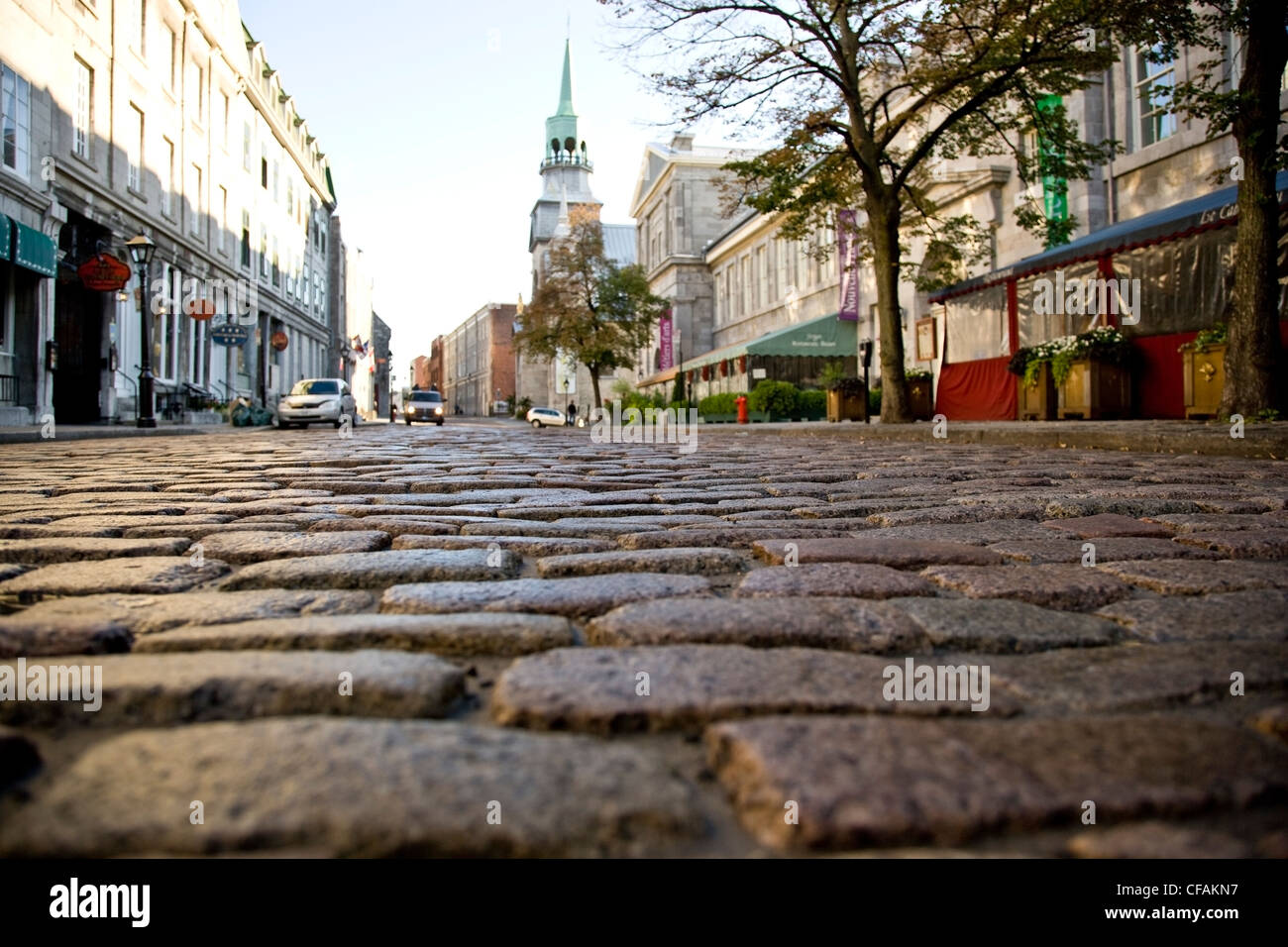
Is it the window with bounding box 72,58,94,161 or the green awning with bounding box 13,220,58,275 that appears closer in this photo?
the green awning with bounding box 13,220,58,275

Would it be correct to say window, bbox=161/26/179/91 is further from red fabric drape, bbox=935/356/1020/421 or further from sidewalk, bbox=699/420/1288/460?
sidewalk, bbox=699/420/1288/460

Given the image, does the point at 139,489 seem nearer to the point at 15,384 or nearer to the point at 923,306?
the point at 15,384

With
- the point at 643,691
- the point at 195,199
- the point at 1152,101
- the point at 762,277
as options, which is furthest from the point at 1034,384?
the point at 762,277

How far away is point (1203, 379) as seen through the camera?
12086 millimetres

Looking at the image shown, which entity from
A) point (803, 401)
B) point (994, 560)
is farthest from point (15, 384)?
point (803, 401)

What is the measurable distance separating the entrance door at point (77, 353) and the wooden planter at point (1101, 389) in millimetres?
19672

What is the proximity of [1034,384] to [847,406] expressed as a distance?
16.4ft

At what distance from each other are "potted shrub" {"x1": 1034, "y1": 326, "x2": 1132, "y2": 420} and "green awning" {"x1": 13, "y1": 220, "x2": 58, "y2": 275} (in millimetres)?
17687

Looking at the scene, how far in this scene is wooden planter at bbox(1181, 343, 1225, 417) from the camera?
11773 millimetres

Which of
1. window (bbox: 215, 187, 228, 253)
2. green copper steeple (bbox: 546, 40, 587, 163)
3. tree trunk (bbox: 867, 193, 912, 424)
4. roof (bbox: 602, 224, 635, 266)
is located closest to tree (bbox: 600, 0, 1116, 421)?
tree trunk (bbox: 867, 193, 912, 424)

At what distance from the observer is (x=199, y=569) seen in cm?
259

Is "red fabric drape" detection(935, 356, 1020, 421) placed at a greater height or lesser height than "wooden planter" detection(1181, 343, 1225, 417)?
greater

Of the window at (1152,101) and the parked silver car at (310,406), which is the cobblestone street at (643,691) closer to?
the window at (1152,101)

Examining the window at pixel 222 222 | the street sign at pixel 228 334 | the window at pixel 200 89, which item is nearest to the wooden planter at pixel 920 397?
the street sign at pixel 228 334
